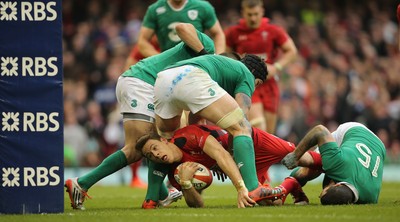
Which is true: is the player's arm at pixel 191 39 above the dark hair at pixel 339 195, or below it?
above

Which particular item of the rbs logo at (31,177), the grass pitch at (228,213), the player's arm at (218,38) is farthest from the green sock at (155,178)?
the player's arm at (218,38)

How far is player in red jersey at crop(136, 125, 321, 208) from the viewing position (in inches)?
367

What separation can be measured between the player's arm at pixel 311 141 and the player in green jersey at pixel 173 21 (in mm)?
3370

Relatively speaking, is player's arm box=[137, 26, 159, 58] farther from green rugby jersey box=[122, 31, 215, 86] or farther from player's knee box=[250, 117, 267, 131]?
green rugby jersey box=[122, 31, 215, 86]

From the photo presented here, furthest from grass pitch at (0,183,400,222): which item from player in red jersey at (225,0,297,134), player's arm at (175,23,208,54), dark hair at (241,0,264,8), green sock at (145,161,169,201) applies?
dark hair at (241,0,264,8)

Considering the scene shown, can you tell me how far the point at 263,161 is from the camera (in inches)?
390

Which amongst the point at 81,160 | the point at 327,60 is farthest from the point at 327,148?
the point at 327,60

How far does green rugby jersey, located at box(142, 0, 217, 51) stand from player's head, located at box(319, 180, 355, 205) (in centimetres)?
403

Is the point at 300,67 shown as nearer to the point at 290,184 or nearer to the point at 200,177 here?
the point at 290,184

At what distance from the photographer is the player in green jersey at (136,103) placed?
392 inches

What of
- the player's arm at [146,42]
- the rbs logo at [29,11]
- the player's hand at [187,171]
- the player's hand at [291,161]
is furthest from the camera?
the player's arm at [146,42]

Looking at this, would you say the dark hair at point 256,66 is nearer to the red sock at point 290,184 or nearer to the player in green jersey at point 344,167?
the player in green jersey at point 344,167

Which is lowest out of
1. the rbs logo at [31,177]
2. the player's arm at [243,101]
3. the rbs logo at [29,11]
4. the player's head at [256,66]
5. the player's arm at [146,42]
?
the rbs logo at [31,177]

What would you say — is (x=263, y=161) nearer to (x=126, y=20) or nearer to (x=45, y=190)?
(x=45, y=190)
